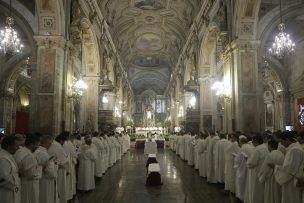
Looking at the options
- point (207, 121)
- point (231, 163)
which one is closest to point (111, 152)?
point (231, 163)

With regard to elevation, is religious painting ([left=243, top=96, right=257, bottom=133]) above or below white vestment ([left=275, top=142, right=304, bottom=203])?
above

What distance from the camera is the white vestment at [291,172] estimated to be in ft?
15.0

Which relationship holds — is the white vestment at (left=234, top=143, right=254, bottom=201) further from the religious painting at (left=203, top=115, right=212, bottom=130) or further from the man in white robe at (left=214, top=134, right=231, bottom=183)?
the religious painting at (left=203, top=115, right=212, bottom=130)

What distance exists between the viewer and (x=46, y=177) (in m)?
5.38

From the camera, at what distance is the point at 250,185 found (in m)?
6.20

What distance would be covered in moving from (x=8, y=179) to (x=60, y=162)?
215cm

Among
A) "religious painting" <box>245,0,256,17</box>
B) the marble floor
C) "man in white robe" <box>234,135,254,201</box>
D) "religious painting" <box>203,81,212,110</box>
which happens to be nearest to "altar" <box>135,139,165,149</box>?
"religious painting" <box>203,81,212,110</box>

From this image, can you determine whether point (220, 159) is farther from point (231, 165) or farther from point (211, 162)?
point (231, 165)

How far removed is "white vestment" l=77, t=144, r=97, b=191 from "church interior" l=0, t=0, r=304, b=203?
398 millimetres

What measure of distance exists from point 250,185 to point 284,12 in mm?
9307

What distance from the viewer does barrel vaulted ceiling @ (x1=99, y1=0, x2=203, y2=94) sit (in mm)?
23297

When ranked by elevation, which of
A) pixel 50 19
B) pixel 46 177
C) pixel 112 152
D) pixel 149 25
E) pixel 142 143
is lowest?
pixel 142 143

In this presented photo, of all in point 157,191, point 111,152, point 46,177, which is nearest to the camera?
point 46,177

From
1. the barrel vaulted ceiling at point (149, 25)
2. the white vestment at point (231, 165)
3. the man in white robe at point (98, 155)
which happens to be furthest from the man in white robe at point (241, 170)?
the barrel vaulted ceiling at point (149, 25)
